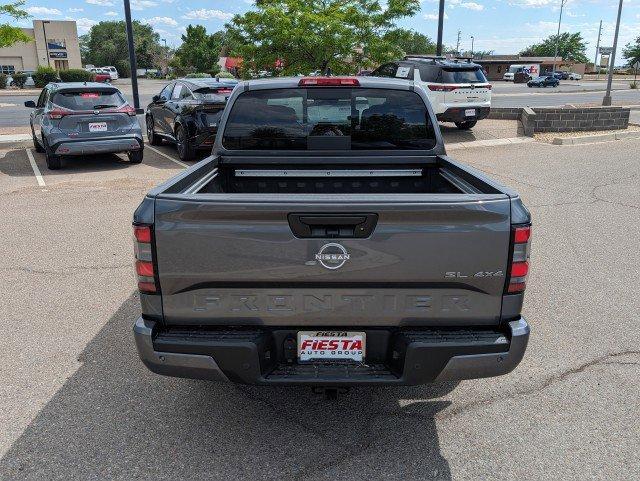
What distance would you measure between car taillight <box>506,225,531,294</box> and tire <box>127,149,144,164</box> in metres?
10.4

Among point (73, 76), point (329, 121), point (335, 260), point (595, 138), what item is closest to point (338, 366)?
point (335, 260)

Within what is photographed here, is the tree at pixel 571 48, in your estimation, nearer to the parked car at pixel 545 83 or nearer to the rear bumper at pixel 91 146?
the parked car at pixel 545 83

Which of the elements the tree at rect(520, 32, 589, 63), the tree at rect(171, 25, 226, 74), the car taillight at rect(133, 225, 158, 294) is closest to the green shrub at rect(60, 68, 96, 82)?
the tree at rect(171, 25, 226, 74)

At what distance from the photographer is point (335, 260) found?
8.79ft

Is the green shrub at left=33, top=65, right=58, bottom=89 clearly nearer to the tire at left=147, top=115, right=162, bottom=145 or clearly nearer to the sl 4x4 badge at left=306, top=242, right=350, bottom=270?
the tire at left=147, top=115, right=162, bottom=145

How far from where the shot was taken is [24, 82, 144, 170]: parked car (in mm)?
10828

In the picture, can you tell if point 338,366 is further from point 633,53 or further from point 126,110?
point 633,53

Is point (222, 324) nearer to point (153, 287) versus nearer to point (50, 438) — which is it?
point (153, 287)

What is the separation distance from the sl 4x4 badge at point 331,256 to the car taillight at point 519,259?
806 mm

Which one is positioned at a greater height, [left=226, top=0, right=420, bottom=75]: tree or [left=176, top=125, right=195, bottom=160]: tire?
[left=226, top=0, right=420, bottom=75]: tree

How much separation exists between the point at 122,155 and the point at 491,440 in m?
12.0

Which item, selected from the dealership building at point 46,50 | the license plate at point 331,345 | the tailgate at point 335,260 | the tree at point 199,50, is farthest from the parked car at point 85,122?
the dealership building at point 46,50

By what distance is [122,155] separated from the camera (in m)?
13.3

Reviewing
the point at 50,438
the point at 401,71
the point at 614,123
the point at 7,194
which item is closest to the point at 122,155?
the point at 7,194
